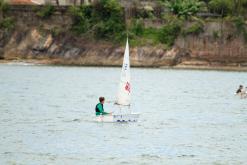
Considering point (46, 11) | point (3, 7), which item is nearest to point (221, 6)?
point (46, 11)

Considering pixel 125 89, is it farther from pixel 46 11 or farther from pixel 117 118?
pixel 46 11

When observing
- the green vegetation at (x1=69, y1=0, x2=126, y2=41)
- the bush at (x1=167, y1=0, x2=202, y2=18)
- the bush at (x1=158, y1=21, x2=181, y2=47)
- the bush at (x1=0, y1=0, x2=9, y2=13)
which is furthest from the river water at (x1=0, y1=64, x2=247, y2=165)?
the bush at (x1=0, y1=0, x2=9, y2=13)

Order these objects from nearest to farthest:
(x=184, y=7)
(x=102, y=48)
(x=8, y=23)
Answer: (x=184, y=7) → (x=102, y=48) → (x=8, y=23)

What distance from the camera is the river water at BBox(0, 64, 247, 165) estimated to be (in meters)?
44.4

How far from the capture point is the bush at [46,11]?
141 meters

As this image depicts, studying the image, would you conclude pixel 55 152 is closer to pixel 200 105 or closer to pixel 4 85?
pixel 200 105

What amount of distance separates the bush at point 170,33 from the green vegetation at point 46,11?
608 inches

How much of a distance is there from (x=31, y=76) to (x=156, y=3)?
43.2 m

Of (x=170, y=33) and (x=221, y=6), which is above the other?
(x=221, y=6)

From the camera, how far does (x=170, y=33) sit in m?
138

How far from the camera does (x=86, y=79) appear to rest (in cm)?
10338

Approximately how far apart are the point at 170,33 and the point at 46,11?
56.3 ft

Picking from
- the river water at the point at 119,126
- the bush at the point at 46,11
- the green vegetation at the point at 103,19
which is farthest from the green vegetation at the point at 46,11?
the river water at the point at 119,126

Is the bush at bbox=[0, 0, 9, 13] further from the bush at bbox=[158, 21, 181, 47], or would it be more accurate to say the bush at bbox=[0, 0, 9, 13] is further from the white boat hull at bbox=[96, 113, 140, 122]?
the white boat hull at bbox=[96, 113, 140, 122]
